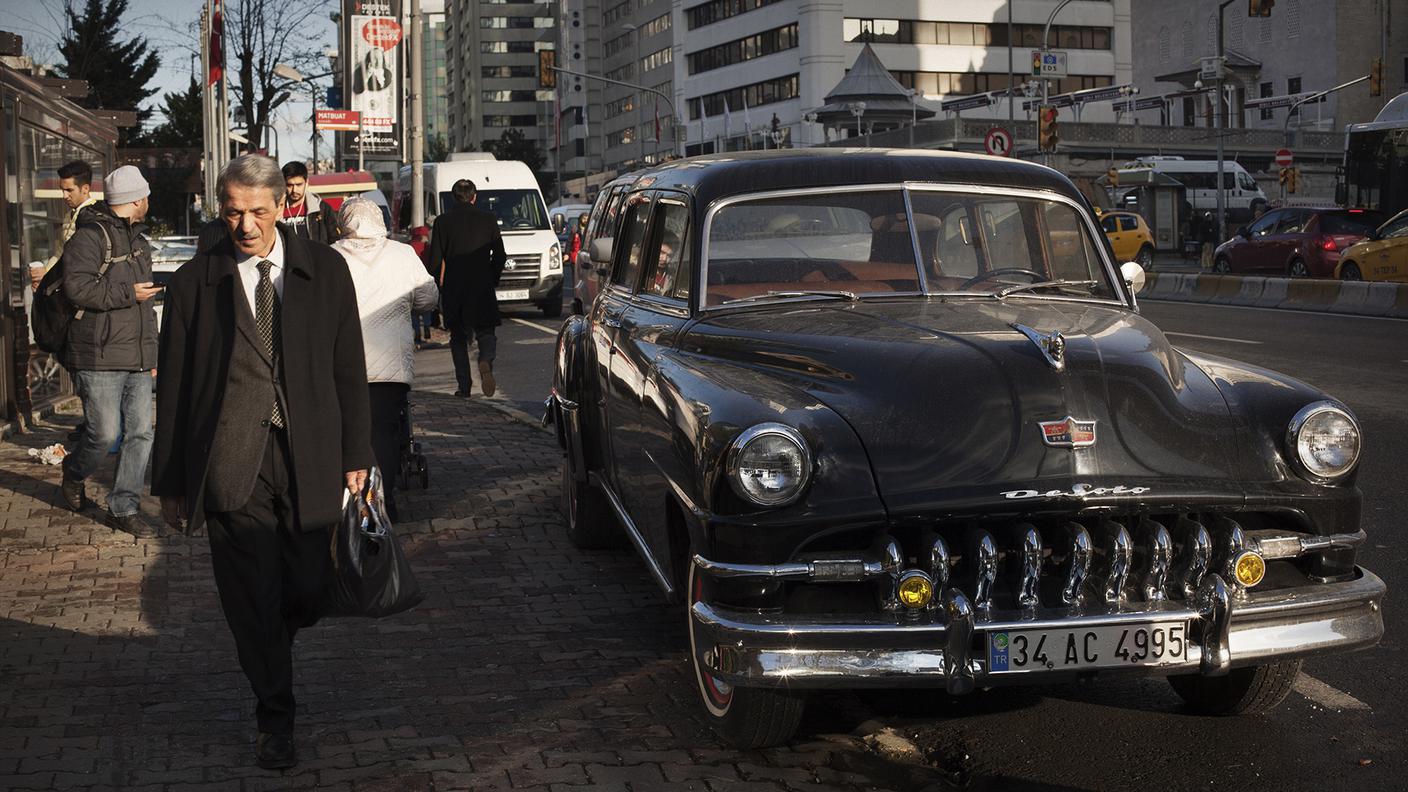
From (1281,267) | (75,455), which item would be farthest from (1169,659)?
(1281,267)

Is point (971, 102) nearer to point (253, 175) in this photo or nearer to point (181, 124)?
point (181, 124)

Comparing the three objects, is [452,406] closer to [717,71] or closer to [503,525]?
[503,525]

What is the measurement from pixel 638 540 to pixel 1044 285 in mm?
1769

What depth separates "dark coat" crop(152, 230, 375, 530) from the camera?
4.82 metres

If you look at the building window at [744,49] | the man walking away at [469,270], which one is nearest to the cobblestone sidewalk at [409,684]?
the man walking away at [469,270]

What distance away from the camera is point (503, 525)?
880 centimetres

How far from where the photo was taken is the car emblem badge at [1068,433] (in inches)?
181

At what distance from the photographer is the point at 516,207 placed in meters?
27.4

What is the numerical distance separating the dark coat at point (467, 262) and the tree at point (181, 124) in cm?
6678

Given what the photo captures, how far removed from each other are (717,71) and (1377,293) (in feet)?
278

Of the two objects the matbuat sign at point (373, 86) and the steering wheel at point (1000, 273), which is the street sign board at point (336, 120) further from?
the steering wheel at point (1000, 273)

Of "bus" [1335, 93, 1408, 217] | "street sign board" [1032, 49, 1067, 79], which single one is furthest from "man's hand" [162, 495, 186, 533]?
"street sign board" [1032, 49, 1067, 79]

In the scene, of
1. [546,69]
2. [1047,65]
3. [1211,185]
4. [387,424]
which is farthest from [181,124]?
[387,424]

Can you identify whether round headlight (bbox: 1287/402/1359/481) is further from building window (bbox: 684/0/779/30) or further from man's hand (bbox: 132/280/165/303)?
building window (bbox: 684/0/779/30)
